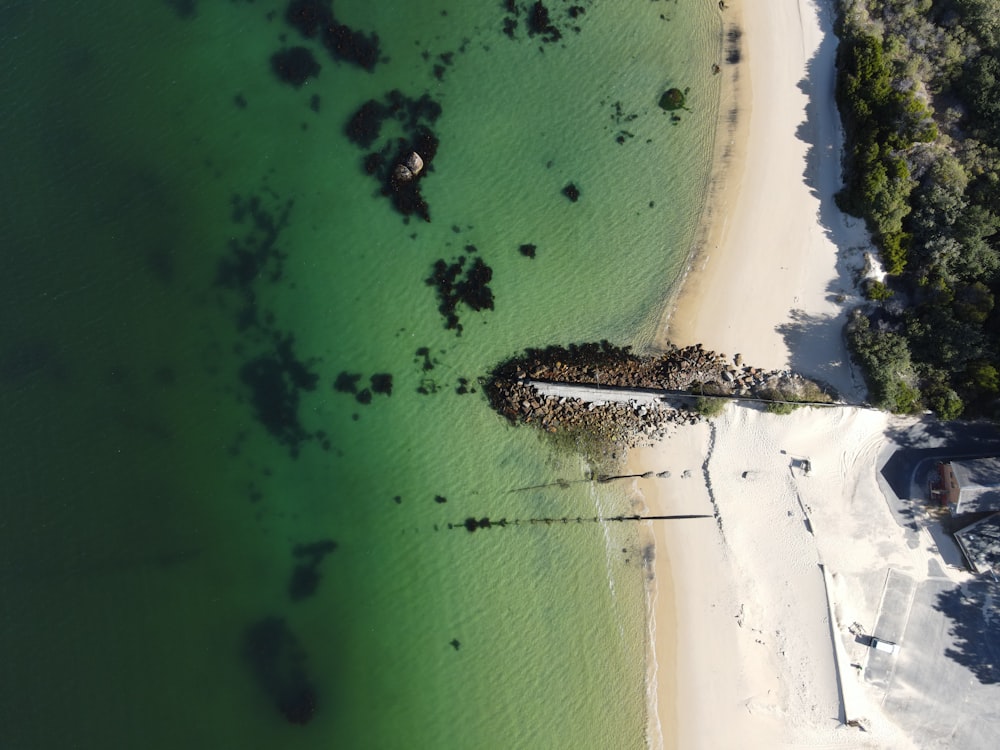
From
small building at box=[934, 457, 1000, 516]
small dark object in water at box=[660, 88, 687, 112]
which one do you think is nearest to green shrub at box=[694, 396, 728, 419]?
small building at box=[934, 457, 1000, 516]

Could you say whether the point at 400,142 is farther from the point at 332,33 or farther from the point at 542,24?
the point at 542,24

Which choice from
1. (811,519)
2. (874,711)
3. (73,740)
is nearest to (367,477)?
(73,740)

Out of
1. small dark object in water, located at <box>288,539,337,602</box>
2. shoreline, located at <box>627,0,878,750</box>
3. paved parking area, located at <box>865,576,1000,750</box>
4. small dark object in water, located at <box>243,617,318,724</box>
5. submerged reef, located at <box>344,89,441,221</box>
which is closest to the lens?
paved parking area, located at <box>865,576,1000,750</box>

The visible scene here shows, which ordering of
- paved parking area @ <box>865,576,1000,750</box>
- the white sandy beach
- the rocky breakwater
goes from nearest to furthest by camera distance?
paved parking area @ <box>865,576,1000,750</box>, the white sandy beach, the rocky breakwater

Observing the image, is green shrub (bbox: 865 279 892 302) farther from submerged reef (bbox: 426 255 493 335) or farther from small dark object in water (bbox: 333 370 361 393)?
small dark object in water (bbox: 333 370 361 393)

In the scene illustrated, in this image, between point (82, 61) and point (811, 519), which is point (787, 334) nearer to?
point (811, 519)
